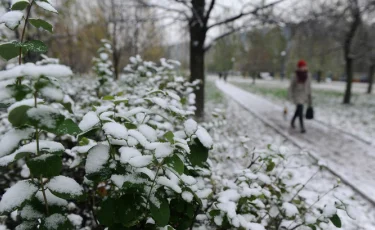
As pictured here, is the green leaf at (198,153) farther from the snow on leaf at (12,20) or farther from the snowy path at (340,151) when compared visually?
the snowy path at (340,151)

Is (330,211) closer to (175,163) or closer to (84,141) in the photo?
(175,163)

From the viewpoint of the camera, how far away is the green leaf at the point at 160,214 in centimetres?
120

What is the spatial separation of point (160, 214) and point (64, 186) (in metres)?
0.44

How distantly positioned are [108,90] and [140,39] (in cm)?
845

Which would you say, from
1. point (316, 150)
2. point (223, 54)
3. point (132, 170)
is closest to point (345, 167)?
point (316, 150)

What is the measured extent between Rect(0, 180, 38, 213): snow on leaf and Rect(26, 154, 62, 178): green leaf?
0.37 feet

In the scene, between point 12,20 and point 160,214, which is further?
point 160,214

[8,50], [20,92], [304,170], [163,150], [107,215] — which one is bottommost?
[304,170]

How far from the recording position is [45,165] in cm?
104

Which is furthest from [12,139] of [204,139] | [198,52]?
[198,52]

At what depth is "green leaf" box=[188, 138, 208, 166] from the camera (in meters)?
1.32

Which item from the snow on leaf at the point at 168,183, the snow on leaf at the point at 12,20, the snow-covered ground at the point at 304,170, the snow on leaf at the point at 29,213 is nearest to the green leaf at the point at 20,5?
the snow on leaf at the point at 12,20

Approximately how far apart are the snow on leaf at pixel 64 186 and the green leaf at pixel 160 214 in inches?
12.9

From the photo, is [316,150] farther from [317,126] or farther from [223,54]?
[223,54]
